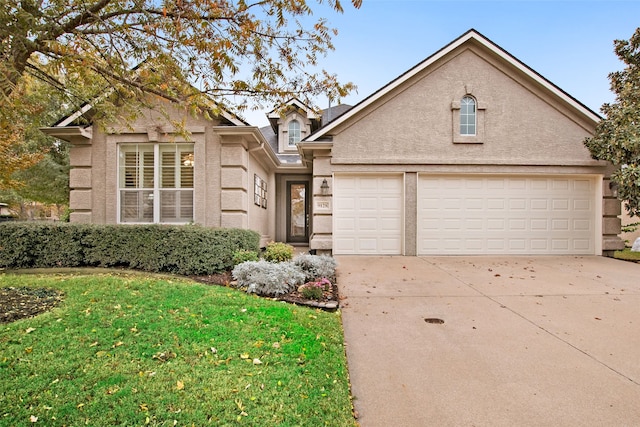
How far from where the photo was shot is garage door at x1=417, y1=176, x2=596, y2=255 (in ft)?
32.3

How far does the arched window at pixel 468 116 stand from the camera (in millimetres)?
9883

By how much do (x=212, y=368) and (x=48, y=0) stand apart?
500cm

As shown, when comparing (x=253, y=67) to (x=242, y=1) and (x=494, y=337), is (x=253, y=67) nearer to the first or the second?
(x=242, y=1)

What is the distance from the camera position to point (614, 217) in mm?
9867

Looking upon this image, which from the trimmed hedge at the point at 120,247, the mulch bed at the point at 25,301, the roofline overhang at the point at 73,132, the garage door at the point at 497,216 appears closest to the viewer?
the mulch bed at the point at 25,301

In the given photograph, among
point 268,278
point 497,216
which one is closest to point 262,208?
point 268,278

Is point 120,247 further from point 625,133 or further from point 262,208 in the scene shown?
point 625,133

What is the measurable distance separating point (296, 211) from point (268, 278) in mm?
9054

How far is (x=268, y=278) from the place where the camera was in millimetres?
5574

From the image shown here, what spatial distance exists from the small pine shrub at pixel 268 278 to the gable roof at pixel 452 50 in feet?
16.0

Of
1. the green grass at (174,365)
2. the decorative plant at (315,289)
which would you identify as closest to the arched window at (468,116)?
the decorative plant at (315,289)

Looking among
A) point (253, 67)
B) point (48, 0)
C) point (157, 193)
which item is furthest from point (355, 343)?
point (157, 193)

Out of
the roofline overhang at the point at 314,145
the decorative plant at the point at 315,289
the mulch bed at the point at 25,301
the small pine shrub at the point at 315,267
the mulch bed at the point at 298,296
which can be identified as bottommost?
the mulch bed at the point at 298,296

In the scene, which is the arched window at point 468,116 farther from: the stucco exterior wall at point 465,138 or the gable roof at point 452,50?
the gable roof at point 452,50
